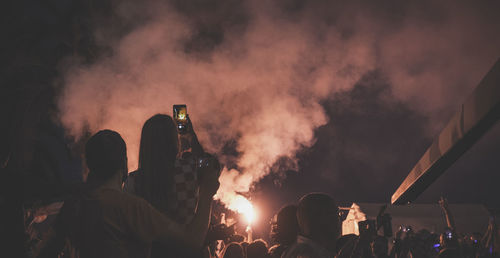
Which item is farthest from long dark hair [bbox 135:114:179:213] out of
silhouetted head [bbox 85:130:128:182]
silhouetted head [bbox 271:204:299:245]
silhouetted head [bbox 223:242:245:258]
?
silhouetted head [bbox 223:242:245:258]

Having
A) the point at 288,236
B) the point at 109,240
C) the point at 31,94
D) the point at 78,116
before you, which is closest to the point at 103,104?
the point at 78,116

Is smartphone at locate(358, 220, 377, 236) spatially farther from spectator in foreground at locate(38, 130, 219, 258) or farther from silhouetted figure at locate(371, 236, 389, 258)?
spectator in foreground at locate(38, 130, 219, 258)

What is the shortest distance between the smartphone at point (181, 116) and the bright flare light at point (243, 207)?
9816 mm

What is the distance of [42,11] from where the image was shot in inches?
335

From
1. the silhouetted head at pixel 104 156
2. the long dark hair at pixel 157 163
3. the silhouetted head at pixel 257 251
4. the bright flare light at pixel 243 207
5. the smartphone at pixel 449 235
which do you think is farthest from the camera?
the bright flare light at pixel 243 207

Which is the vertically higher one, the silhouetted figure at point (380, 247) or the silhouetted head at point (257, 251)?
the silhouetted figure at point (380, 247)

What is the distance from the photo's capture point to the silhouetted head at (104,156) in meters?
1.48

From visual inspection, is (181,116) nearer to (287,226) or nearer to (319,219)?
(287,226)

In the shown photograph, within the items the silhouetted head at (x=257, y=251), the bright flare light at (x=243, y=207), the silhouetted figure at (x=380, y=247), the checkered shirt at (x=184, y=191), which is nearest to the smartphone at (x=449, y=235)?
the silhouetted head at (x=257, y=251)

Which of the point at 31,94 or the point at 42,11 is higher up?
the point at 42,11

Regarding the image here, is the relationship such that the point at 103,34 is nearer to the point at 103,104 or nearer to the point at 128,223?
the point at 103,104

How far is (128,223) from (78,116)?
9781 millimetres

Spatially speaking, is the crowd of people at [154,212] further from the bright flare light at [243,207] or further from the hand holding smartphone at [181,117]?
the bright flare light at [243,207]

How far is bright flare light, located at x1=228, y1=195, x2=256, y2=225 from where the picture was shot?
15962 mm
